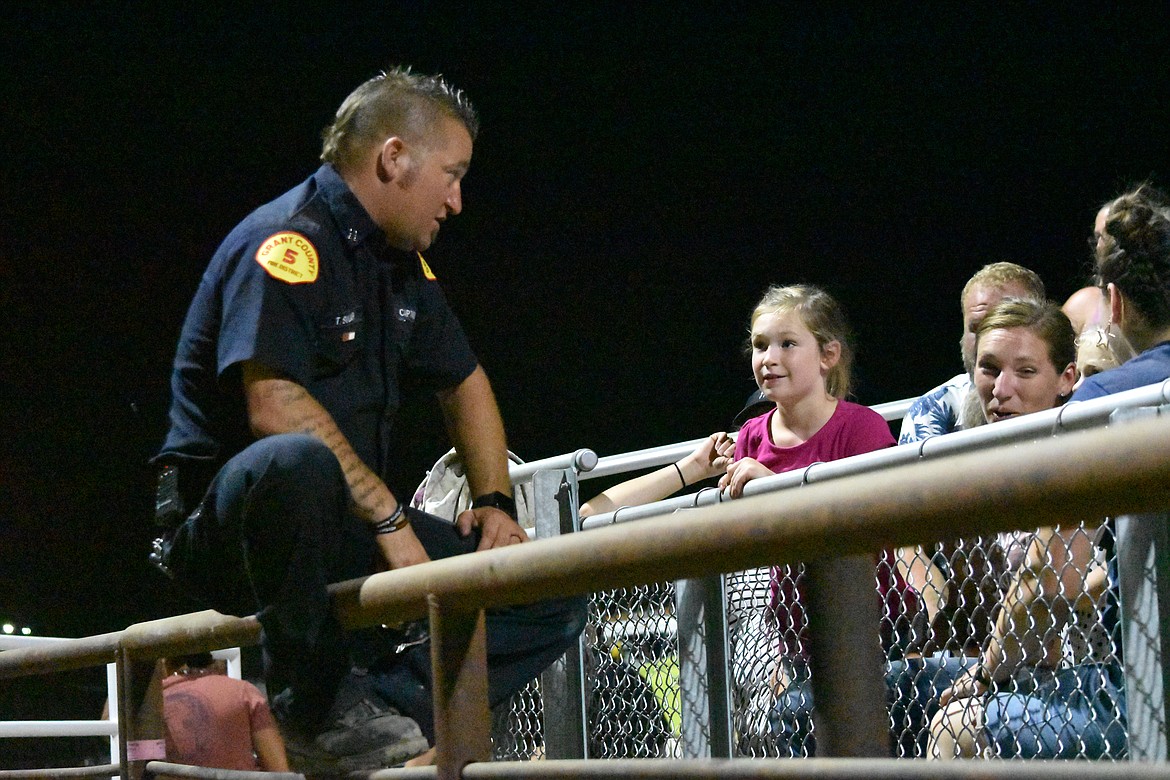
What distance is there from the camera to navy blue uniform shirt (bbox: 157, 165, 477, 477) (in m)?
1.94

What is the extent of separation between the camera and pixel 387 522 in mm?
1970

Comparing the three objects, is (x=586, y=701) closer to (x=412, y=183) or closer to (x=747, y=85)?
(x=412, y=183)

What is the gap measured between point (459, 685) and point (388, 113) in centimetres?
103

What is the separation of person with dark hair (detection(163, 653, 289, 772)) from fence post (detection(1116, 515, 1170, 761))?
308 cm

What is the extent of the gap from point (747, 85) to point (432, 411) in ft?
17.0

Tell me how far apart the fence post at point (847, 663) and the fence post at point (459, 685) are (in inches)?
18.9

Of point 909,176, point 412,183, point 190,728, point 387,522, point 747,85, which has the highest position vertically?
point 747,85

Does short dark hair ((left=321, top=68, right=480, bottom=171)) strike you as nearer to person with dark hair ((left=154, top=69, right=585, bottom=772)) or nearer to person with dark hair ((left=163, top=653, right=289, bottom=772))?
person with dark hair ((left=154, top=69, right=585, bottom=772))

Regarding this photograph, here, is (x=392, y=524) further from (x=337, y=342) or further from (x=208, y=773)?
(x=208, y=773)

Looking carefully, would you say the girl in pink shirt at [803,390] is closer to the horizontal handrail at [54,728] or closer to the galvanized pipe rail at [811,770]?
the galvanized pipe rail at [811,770]

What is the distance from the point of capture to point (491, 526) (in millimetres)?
2199

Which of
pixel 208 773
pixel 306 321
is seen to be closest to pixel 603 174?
pixel 306 321

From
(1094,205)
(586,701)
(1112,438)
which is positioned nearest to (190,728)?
(586,701)

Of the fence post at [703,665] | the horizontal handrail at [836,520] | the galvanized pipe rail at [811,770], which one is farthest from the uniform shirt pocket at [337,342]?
the fence post at [703,665]
